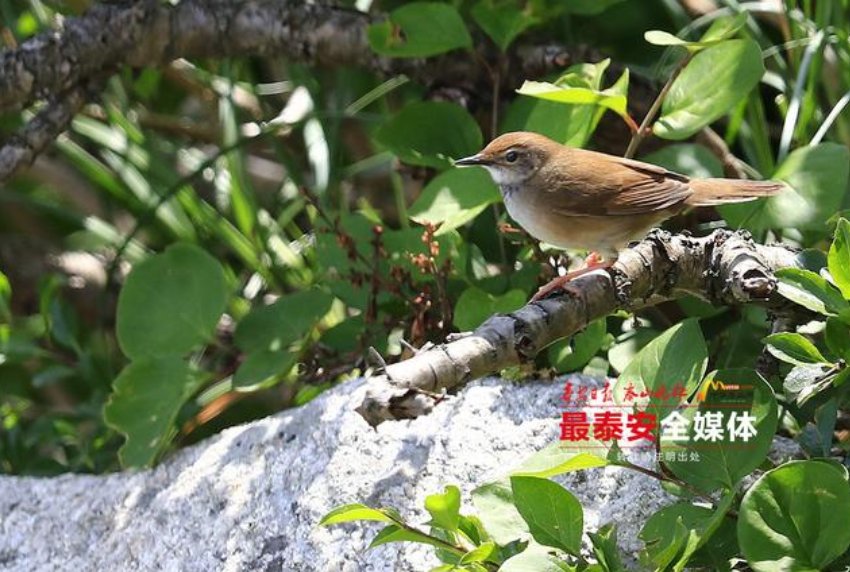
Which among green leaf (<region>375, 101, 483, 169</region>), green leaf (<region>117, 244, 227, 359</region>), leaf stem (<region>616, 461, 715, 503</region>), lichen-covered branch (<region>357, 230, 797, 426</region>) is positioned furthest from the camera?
green leaf (<region>375, 101, 483, 169</region>)

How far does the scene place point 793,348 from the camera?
5.76 ft

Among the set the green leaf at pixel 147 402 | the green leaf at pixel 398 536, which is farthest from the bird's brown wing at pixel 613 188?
the green leaf at pixel 398 536

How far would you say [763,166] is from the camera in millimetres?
2713

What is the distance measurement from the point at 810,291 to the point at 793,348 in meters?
0.09

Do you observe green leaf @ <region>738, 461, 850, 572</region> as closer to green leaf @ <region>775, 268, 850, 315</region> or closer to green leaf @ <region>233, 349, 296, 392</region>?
green leaf @ <region>775, 268, 850, 315</region>

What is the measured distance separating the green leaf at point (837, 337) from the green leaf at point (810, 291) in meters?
0.02

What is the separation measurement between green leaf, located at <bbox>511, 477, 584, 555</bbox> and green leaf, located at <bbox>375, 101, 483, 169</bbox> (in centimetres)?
109

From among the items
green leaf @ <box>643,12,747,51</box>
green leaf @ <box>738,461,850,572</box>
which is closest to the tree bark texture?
green leaf @ <box>643,12,747,51</box>

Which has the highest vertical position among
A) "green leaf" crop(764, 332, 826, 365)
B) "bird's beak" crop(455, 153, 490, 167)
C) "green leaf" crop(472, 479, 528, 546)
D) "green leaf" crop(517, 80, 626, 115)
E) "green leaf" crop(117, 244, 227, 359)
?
"green leaf" crop(517, 80, 626, 115)

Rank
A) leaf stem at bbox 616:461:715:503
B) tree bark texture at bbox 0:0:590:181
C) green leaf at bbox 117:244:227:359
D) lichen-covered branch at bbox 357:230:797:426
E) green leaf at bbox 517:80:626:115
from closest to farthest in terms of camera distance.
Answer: lichen-covered branch at bbox 357:230:797:426 → leaf stem at bbox 616:461:715:503 → green leaf at bbox 517:80:626:115 → green leaf at bbox 117:244:227:359 → tree bark texture at bbox 0:0:590:181

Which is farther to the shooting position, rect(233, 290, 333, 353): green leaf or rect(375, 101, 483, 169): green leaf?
rect(375, 101, 483, 169): green leaf

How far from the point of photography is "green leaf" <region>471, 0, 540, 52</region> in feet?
8.72

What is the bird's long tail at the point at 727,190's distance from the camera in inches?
89.4

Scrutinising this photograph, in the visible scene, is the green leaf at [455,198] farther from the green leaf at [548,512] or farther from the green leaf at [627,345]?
the green leaf at [548,512]
